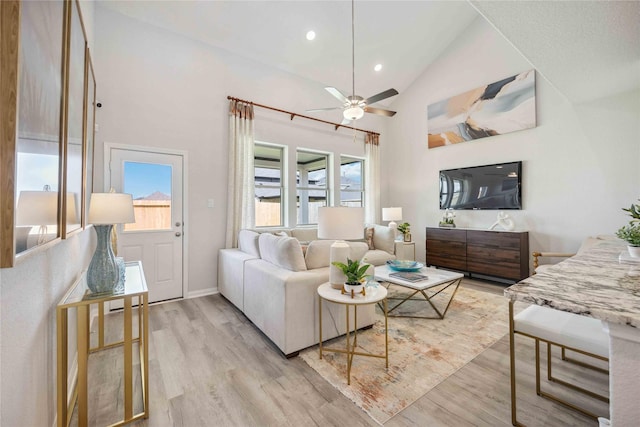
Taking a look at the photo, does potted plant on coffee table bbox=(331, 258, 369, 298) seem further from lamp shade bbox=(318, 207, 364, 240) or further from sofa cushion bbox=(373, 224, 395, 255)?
sofa cushion bbox=(373, 224, 395, 255)

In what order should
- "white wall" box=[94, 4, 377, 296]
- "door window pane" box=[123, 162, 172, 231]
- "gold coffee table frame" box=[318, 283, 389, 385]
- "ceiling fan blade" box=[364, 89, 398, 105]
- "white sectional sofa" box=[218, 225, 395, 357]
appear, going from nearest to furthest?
"gold coffee table frame" box=[318, 283, 389, 385], "white sectional sofa" box=[218, 225, 395, 357], "ceiling fan blade" box=[364, 89, 398, 105], "white wall" box=[94, 4, 377, 296], "door window pane" box=[123, 162, 172, 231]

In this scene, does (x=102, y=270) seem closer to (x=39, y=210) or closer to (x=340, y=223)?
(x=39, y=210)

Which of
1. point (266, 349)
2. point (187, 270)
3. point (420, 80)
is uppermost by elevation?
point (420, 80)

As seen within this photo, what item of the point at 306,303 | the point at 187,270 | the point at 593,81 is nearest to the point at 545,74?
the point at 593,81

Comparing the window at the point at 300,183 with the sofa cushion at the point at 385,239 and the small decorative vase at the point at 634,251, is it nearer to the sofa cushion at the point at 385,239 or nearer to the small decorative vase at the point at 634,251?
the sofa cushion at the point at 385,239

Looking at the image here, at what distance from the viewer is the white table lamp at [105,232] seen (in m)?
1.64

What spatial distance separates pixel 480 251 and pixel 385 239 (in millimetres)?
1549

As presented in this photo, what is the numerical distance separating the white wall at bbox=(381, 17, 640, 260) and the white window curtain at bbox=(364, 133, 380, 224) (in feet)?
2.36

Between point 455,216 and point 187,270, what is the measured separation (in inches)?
188

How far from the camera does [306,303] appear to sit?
88.2 inches

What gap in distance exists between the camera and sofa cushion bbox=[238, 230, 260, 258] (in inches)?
124

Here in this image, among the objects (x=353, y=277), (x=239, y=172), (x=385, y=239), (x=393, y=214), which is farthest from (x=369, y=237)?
(x=353, y=277)

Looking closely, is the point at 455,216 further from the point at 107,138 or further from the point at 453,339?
the point at 107,138

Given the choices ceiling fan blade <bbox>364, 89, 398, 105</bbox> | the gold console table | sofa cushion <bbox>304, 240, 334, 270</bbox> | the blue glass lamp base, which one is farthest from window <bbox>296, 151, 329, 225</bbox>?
the gold console table
